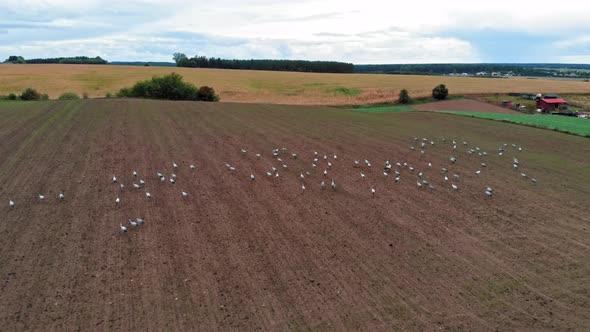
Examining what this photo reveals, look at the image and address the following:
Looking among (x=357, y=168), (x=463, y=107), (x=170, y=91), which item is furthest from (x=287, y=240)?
(x=170, y=91)

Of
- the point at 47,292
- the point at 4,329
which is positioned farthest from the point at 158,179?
the point at 4,329

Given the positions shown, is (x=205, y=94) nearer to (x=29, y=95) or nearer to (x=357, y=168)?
(x=29, y=95)

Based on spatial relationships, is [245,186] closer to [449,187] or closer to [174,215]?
[174,215]

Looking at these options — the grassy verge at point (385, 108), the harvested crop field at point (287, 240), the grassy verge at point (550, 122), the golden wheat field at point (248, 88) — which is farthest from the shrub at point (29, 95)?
the grassy verge at point (550, 122)

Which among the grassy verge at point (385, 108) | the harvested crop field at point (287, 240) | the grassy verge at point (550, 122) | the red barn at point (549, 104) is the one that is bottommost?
the harvested crop field at point (287, 240)

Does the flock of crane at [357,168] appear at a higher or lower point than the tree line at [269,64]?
lower

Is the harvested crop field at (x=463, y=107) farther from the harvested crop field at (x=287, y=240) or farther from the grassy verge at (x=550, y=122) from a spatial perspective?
the harvested crop field at (x=287, y=240)
